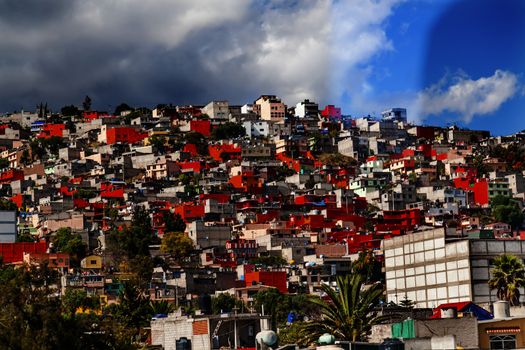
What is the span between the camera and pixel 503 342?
2156 cm

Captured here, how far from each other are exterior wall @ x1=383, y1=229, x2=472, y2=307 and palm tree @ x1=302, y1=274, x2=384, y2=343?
69.8 ft

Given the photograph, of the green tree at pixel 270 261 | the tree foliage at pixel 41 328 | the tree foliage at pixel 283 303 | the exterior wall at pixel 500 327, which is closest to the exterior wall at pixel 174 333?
the tree foliage at pixel 41 328

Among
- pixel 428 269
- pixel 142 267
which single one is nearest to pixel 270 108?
pixel 142 267

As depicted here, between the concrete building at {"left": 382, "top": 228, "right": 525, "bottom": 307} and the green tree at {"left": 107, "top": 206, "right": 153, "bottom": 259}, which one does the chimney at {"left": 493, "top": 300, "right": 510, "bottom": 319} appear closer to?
the concrete building at {"left": 382, "top": 228, "right": 525, "bottom": 307}

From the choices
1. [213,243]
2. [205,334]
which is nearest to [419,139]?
[213,243]

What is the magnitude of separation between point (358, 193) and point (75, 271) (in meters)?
39.2

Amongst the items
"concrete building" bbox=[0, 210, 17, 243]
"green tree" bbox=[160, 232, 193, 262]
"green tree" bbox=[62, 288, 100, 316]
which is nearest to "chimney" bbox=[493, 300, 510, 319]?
"green tree" bbox=[62, 288, 100, 316]

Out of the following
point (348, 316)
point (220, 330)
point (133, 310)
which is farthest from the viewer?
point (133, 310)

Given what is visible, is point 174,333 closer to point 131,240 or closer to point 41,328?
point 41,328

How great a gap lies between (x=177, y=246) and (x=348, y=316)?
6163 cm

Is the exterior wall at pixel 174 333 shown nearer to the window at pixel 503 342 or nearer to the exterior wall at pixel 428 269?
the window at pixel 503 342

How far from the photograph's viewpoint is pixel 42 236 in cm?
9738

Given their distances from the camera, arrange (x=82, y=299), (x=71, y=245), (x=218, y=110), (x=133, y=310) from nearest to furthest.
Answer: (x=133, y=310) → (x=82, y=299) → (x=71, y=245) → (x=218, y=110)

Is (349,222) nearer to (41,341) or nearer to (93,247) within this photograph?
(93,247)
